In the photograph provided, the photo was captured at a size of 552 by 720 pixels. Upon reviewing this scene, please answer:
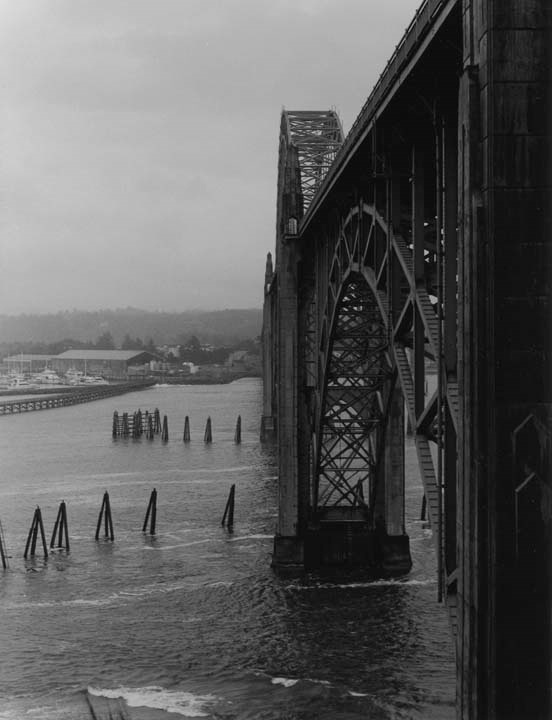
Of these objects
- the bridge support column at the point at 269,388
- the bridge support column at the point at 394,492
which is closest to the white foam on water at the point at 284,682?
the bridge support column at the point at 394,492

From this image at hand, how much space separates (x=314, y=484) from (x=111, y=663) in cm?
1069

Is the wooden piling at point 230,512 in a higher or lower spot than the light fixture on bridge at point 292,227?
lower

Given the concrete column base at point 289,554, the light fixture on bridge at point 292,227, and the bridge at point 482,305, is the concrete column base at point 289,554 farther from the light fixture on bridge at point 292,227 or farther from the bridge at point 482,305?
the bridge at point 482,305

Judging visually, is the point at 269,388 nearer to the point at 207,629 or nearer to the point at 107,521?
the point at 107,521

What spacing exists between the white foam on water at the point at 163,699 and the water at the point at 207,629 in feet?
0.15

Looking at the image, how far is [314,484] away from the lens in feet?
106

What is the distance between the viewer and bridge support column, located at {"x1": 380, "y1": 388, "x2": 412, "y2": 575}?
30906 mm

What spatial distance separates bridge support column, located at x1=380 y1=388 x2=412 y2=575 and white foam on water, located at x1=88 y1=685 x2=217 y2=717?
11.2 meters

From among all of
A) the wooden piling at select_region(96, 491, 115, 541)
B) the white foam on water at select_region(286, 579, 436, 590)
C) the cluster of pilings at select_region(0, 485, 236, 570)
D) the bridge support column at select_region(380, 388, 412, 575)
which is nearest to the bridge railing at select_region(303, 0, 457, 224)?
the bridge support column at select_region(380, 388, 412, 575)

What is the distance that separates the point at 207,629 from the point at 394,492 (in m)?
7.93

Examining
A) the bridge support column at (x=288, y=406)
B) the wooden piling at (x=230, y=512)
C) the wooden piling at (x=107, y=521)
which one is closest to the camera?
the bridge support column at (x=288, y=406)

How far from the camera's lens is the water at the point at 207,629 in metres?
21.5

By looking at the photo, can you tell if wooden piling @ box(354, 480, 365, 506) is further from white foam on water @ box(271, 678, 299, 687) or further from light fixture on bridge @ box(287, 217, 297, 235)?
white foam on water @ box(271, 678, 299, 687)

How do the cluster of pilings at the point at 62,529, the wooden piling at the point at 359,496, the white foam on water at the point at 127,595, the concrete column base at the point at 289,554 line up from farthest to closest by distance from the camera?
the cluster of pilings at the point at 62,529, the concrete column base at the point at 289,554, the wooden piling at the point at 359,496, the white foam on water at the point at 127,595
